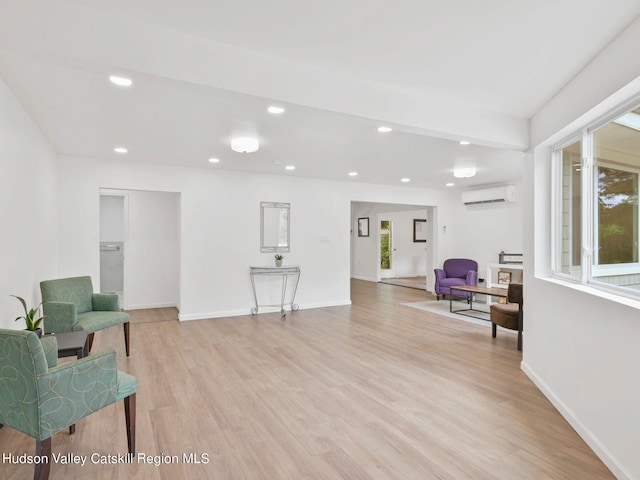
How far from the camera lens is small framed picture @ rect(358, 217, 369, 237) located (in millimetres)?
11453

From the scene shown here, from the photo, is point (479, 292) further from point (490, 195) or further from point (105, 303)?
point (105, 303)

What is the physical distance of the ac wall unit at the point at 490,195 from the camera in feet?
23.6

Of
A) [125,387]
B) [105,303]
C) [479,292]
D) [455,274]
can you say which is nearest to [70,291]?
[105,303]

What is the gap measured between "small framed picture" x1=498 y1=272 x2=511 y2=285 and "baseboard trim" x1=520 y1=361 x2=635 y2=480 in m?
4.52

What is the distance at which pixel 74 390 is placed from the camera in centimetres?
188

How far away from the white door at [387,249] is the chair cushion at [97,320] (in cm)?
895

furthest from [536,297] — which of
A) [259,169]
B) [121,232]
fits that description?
[121,232]

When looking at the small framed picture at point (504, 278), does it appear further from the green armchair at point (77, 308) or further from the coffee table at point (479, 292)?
the green armchair at point (77, 308)

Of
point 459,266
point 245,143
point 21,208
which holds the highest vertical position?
point 245,143

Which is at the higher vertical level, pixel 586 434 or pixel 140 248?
pixel 140 248

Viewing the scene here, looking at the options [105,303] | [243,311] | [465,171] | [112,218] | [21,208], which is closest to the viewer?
[21,208]

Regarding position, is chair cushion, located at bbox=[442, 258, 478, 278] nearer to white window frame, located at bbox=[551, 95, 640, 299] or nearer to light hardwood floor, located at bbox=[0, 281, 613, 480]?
light hardwood floor, located at bbox=[0, 281, 613, 480]

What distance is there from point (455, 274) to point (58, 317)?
712cm

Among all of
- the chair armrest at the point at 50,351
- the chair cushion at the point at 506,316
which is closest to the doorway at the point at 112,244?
the chair armrest at the point at 50,351
